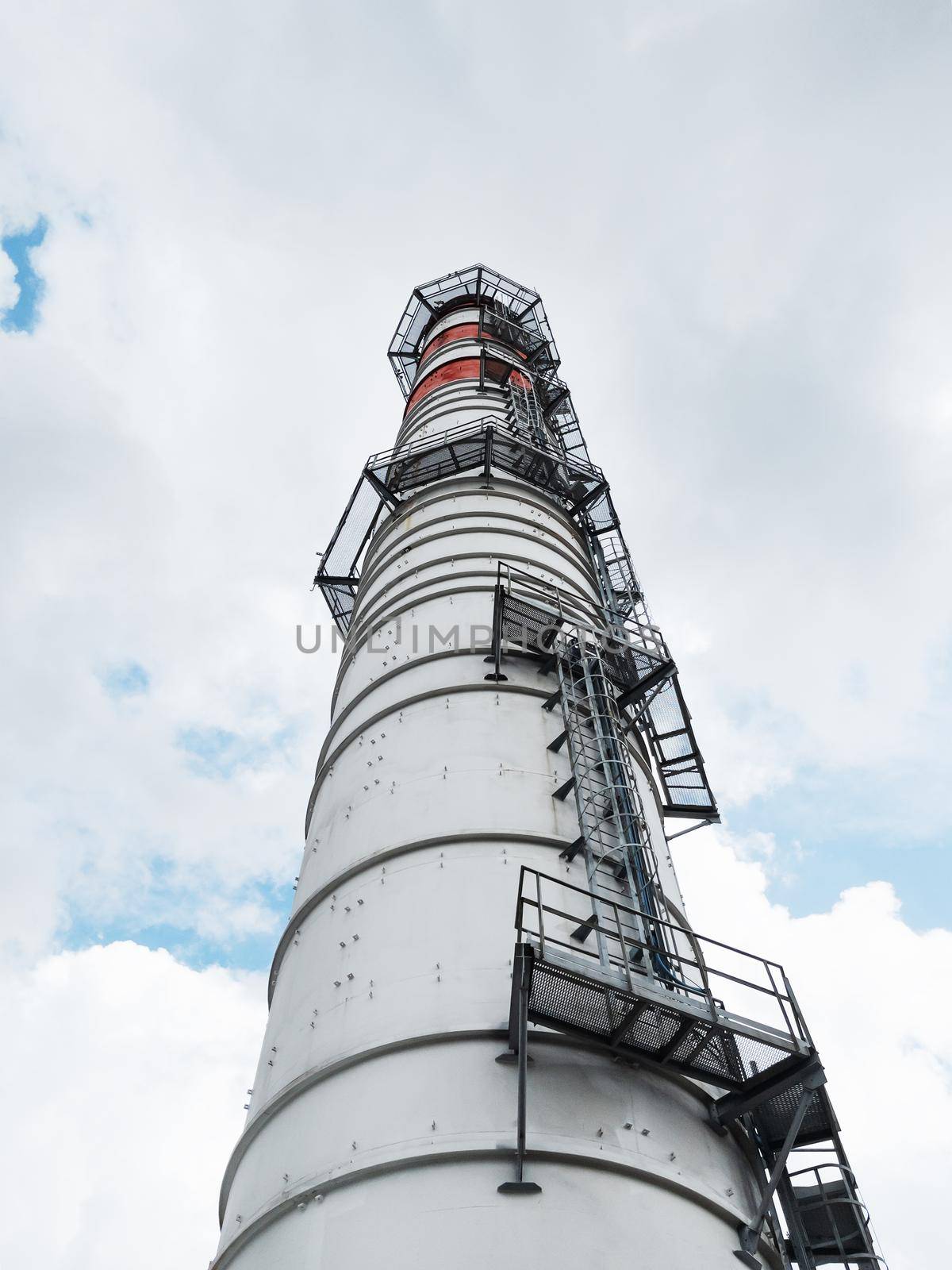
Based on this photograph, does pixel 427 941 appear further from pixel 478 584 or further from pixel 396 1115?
pixel 478 584

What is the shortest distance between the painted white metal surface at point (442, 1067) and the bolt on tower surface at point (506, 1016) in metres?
0.02

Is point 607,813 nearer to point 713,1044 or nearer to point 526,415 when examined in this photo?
point 713,1044

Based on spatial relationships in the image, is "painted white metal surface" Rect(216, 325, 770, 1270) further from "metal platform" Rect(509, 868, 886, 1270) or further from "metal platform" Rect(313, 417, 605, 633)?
"metal platform" Rect(313, 417, 605, 633)

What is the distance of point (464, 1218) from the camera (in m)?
5.89

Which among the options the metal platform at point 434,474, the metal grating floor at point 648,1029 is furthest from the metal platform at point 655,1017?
the metal platform at point 434,474

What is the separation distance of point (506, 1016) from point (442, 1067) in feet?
2.11

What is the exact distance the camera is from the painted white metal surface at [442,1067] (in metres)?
6.04

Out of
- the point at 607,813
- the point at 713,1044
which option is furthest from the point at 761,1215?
the point at 607,813

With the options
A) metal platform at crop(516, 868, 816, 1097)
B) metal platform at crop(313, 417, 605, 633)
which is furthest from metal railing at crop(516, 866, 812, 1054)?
metal platform at crop(313, 417, 605, 633)

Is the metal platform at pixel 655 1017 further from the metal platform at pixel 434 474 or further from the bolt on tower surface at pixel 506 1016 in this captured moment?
the metal platform at pixel 434 474

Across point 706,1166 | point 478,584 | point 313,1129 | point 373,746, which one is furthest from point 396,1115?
point 478,584

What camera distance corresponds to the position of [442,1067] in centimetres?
697

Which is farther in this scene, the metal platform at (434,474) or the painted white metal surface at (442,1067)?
the metal platform at (434,474)

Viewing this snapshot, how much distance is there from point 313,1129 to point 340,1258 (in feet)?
4.01
